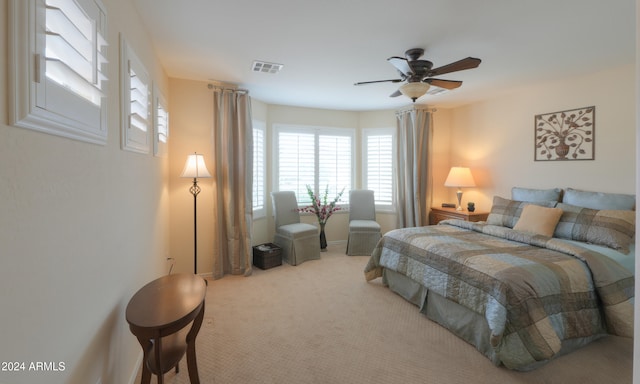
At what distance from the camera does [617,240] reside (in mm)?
2650

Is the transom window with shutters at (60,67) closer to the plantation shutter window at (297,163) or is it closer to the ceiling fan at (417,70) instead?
the ceiling fan at (417,70)

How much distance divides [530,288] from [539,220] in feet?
4.78

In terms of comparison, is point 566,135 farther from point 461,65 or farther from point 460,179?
point 461,65

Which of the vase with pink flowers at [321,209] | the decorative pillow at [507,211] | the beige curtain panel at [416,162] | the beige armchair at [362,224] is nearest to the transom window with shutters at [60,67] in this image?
the vase with pink flowers at [321,209]

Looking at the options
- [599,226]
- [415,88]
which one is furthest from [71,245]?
[599,226]

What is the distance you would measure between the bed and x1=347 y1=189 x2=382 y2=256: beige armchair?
1462 mm

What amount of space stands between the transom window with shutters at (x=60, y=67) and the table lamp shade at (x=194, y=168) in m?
1.93

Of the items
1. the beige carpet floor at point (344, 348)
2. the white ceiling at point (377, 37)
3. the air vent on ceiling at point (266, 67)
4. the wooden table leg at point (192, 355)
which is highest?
the air vent on ceiling at point (266, 67)

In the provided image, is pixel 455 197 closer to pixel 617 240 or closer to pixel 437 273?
pixel 617 240

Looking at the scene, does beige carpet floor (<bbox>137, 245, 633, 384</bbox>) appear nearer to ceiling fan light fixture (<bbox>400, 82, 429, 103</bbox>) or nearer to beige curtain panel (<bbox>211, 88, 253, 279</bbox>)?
beige curtain panel (<bbox>211, 88, 253, 279</bbox>)

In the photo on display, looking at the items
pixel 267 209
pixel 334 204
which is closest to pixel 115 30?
pixel 267 209

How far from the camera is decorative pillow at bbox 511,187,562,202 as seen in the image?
3545mm

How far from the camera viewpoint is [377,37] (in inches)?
98.5

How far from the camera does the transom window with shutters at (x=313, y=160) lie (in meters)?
5.00
